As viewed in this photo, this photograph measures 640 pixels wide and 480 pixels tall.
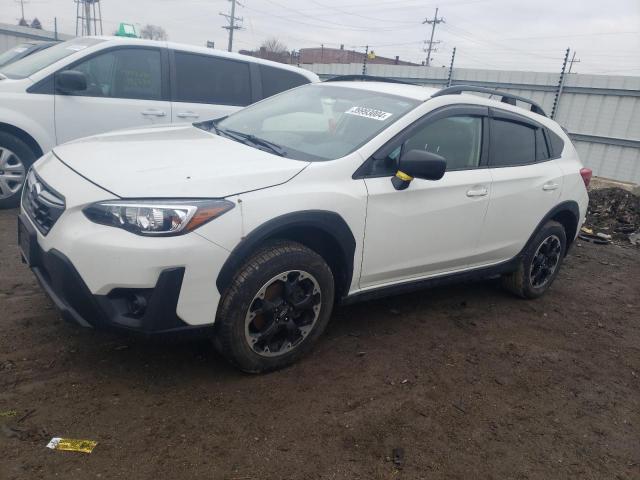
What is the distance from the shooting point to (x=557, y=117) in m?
11.4

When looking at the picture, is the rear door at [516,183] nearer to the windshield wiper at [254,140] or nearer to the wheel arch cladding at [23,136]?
the windshield wiper at [254,140]

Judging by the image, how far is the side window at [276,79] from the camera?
6684 millimetres

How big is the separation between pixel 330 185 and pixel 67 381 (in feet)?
5.76

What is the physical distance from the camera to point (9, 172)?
5.29m

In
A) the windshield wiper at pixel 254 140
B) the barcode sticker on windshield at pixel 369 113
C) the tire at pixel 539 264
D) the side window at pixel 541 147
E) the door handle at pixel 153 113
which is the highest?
the barcode sticker on windshield at pixel 369 113

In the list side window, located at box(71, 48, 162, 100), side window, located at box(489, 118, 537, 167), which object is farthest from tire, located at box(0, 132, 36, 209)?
side window, located at box(489, 118, 537, 167)

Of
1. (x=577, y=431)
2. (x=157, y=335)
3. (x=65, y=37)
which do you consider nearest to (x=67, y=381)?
(x=157, y=335)

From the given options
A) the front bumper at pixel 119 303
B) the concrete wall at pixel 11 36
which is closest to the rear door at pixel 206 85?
the front bumper at pixel 119 303

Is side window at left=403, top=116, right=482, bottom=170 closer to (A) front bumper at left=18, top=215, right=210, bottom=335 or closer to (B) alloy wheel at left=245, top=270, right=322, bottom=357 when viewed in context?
(B) alloy wheel at left=245, top=270, right=322, bottom=357

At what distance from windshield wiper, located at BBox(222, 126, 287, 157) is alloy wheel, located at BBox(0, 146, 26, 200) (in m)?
2.79

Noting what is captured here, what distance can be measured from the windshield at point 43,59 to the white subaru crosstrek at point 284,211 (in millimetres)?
2593

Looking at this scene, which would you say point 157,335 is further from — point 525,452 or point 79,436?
point 525,452

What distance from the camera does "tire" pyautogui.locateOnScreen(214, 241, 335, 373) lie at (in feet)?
8.80

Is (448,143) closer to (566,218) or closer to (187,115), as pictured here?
(566,218)
